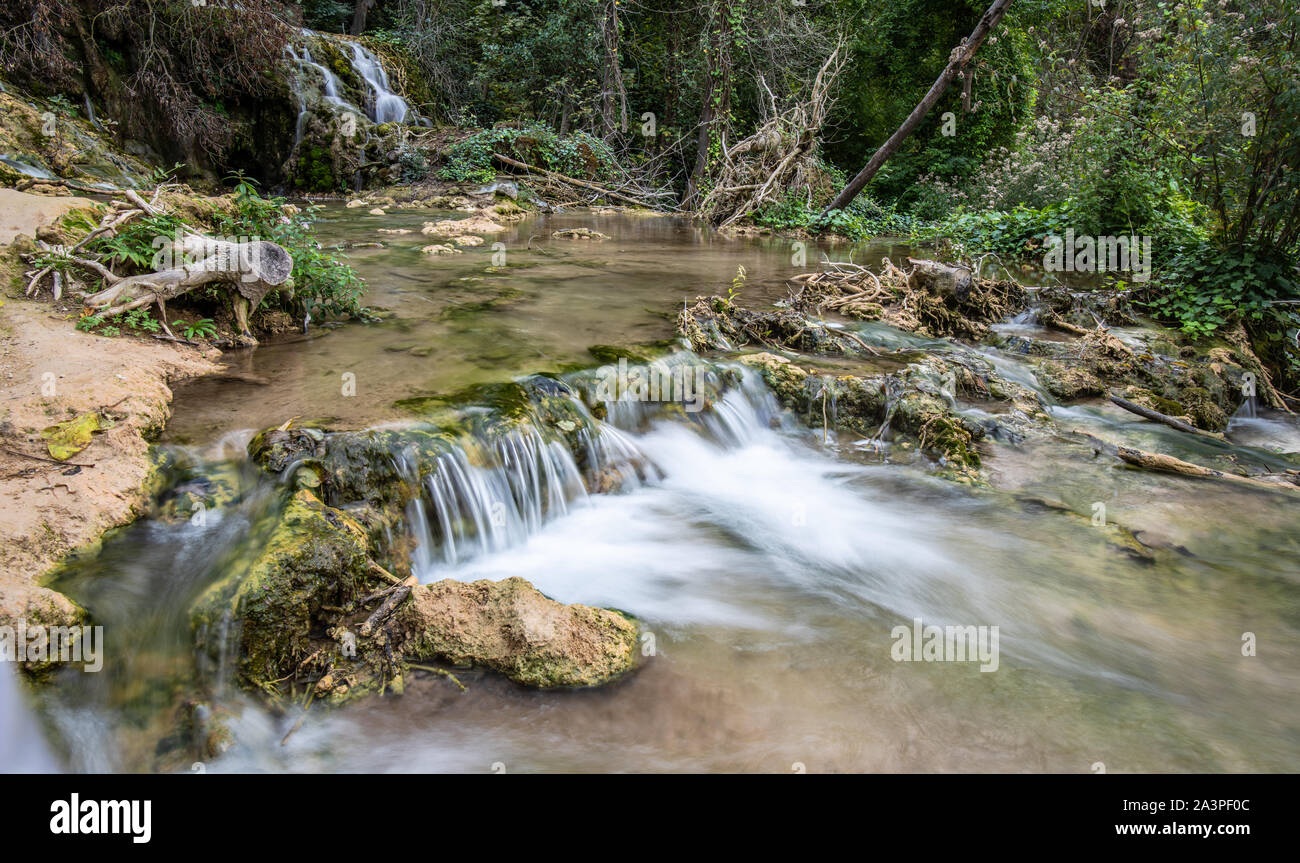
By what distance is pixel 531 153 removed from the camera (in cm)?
1723

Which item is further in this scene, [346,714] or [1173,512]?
[1173,512]

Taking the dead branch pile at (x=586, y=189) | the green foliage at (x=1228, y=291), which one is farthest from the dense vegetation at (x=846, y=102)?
the dead branch pile at (x=586, y=189)

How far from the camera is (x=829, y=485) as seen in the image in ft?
17.7

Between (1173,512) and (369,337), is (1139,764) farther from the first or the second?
(369,337)

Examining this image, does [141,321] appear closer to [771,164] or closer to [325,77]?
[771,164]

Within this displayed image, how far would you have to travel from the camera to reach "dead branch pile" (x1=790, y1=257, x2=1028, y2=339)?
8.19 meters

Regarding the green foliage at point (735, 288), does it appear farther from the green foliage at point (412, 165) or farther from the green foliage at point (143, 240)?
the green foliage at point (412, 165)

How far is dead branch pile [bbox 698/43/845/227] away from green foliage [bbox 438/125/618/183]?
3484 mm

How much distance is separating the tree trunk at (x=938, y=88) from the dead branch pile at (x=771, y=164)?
1022mm

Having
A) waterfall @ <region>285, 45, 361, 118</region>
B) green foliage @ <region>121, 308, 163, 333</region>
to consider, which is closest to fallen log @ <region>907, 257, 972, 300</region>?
green foliage @ <region>121, 308, 163, 333</region>

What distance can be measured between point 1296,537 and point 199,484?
6535 mm

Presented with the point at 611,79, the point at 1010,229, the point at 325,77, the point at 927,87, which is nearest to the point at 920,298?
the point at 1010,229

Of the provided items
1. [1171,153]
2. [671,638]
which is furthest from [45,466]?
[1171,153]

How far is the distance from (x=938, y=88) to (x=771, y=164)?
148 inches
